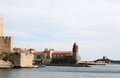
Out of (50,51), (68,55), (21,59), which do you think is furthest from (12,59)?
(50,51)

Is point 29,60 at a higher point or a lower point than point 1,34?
lower

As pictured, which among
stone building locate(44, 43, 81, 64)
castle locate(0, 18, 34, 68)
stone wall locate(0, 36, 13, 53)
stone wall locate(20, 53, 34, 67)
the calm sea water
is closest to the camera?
the calm sea water

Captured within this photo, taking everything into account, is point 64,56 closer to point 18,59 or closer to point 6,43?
point 6,43

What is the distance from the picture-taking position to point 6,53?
70.4 meters

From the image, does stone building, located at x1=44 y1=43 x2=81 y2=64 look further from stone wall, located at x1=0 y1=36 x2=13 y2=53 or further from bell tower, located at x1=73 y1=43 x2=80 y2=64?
stone wall, located at x1=0 y1=36 x2=13 y2=53

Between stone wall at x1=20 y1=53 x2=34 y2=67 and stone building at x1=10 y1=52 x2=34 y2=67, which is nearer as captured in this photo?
stone building at x1=10 y1=52 x2=34 y2=67

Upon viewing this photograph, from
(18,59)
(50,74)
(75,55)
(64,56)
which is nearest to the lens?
(50,74)

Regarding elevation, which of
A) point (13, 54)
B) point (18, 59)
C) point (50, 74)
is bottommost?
point (50, 74)

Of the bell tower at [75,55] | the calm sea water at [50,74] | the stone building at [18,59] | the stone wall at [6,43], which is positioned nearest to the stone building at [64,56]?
the bell tower at [75,55]

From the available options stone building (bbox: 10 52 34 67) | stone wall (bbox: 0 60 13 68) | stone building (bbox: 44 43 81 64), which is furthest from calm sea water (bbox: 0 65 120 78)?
stone building (bbox: 44 43 81 64)

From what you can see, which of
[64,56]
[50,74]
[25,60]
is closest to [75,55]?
[64,56]

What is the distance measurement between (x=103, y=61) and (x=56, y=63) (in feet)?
171

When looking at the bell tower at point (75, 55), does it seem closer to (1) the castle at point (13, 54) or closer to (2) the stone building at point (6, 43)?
(1) the castle at point (13, 54)

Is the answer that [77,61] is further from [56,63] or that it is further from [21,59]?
[21,59]
